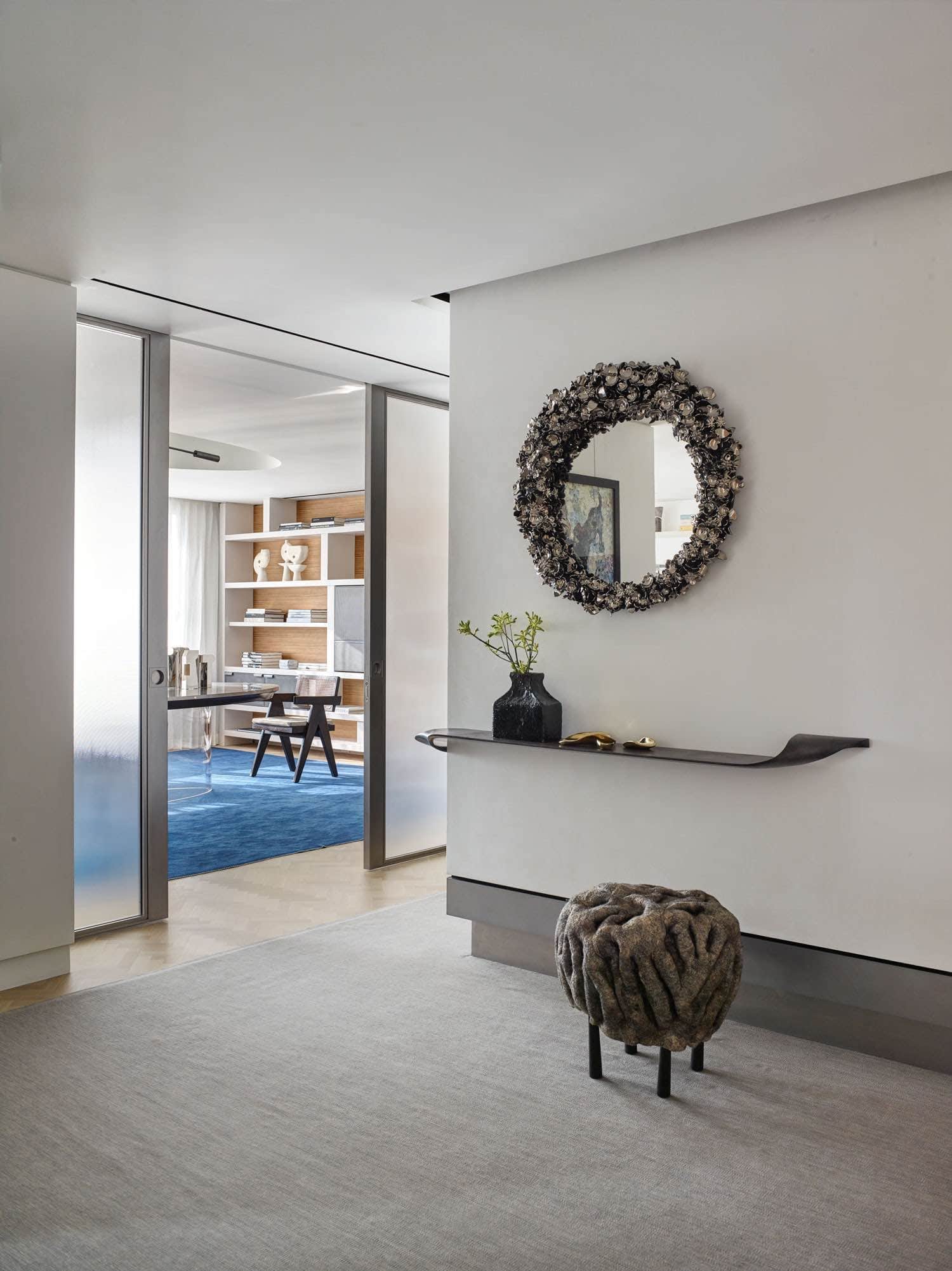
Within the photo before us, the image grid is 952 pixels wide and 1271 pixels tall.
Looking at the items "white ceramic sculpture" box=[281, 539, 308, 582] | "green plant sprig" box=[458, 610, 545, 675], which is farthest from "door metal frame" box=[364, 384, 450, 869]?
"white ceramic sculpture" box=[281, 539, 308, 582]

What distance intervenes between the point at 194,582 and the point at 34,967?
24.7ft

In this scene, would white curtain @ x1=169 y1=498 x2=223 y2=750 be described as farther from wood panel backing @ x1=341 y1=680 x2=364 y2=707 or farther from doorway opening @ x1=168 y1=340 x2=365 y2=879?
wood panel backing @ x1=341 y1=680 x2=364 y2=707

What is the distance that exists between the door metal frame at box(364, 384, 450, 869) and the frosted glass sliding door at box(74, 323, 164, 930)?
4.26 feet

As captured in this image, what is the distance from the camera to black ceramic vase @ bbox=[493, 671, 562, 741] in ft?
12.1

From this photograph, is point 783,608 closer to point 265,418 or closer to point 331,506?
point 265,418

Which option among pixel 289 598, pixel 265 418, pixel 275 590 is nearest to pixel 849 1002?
pixel 265 418

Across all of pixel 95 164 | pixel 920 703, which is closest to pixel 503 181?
pixel 95 164

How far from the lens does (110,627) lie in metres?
4.29

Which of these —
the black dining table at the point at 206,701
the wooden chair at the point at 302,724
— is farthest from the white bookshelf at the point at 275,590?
the black dining table at the point at 206,701

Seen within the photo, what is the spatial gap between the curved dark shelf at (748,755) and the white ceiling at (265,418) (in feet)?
8.65

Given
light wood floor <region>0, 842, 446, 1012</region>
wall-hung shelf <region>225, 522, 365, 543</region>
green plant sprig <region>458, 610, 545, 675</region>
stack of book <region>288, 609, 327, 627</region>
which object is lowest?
light wood floor <region>0, 842, 446, 1012</region>

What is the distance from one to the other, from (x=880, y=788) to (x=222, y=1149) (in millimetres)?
2007

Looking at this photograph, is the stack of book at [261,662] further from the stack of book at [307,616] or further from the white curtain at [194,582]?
the stack of book at [307,616]

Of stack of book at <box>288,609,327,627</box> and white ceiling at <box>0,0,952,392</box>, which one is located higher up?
white ceiling at <box>0,0,952,392</box>
